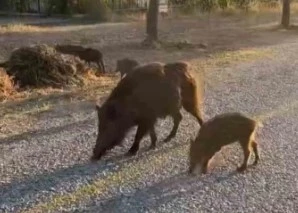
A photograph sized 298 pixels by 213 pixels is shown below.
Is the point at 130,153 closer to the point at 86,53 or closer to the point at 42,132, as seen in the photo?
the point at 42,132

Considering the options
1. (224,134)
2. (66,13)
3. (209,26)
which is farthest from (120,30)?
(224,134)

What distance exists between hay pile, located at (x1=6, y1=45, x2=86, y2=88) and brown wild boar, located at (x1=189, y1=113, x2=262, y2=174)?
5.17 metres

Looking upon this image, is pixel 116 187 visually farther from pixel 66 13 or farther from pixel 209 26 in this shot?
pixel 66 13

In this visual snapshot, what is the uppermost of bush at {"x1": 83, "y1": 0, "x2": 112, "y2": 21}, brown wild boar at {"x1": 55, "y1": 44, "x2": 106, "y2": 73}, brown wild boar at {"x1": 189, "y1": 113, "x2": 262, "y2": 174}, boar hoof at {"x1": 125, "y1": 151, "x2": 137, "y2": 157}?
brown wild boar at {"x1": 189, "y1": 113, "x2": 262, "y2": 174}

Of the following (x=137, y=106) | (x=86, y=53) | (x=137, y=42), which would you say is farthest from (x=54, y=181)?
(x=137, y=42)

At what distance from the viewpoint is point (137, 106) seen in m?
7.16

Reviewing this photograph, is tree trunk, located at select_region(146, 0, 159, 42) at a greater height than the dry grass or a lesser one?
greater

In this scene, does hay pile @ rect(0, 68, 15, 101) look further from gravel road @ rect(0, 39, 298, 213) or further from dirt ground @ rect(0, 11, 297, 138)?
gravel road @ rect(0, 39, 298, 213)

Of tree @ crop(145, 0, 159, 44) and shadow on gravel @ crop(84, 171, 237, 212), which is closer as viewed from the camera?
shadow on gravel @ crop(84, 171, 237, 212)

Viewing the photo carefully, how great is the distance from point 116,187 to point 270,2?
2471cm

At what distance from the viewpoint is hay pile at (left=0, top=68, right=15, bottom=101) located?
34.1 feet

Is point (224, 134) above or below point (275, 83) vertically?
above

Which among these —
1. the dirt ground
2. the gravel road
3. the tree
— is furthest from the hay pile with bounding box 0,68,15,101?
the tree

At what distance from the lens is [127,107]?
708cm
